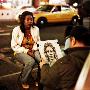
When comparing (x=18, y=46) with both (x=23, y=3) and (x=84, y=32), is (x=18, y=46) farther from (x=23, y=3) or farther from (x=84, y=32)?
(x=23, y=3)

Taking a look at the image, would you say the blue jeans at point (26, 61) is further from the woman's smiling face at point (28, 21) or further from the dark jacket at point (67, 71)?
the dark jacket at point (67, 71)

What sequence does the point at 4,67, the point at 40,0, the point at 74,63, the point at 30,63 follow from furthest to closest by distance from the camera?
the point at 40,0, the point at 4,67, the point at 30,63, the point at 74,63

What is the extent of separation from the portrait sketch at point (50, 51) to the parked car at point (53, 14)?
1593cm

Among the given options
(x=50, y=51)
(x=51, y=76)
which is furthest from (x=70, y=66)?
(x=50, y=51)

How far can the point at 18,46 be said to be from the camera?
253 inches

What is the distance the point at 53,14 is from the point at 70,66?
1884 cm

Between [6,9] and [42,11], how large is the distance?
874cm

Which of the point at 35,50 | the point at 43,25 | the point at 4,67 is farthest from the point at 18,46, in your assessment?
the point at 43,25

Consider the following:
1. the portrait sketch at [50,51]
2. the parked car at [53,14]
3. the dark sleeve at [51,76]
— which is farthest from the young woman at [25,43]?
the parked car at [53,14]

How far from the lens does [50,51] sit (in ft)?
15.6

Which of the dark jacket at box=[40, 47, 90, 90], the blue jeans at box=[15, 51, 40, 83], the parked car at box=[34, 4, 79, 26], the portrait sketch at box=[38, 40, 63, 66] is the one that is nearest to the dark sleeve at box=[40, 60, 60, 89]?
the dark jacket at box=[40, 47, 90, 90]

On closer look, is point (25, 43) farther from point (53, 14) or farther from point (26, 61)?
point (53, 14)

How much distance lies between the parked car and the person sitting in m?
17.5

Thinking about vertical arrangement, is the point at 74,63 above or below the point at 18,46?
above
